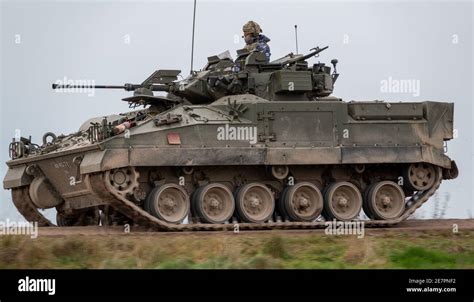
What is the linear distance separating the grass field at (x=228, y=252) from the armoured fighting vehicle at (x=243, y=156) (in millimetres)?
2855

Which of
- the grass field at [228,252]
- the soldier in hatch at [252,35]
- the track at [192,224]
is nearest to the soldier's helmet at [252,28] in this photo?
the soldier in hatch at [252,35]

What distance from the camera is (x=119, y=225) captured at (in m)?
30.5

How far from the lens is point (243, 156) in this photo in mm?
28375

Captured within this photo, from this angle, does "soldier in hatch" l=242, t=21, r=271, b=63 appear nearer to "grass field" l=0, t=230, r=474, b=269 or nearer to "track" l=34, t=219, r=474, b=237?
"track" l=34, t=219, r=474, b=237

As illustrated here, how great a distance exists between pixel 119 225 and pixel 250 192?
376cm

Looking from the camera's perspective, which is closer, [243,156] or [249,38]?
[243,156]

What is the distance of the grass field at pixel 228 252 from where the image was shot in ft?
69.4

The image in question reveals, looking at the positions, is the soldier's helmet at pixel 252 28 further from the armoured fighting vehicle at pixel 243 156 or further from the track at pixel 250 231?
the track at pixel 250 231

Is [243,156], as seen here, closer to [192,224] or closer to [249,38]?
[192,224]

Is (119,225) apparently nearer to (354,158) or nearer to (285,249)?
(354,158)

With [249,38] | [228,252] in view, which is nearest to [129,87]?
[249,38]

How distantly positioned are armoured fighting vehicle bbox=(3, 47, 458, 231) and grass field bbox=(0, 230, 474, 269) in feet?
9.37

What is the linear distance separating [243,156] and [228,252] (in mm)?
6327

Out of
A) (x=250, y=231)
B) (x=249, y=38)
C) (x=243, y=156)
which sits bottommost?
(x=250, y=231)
